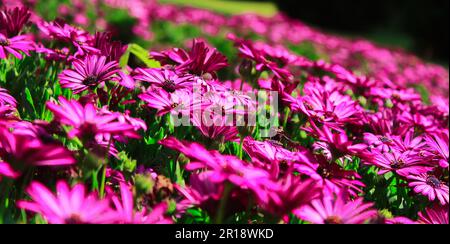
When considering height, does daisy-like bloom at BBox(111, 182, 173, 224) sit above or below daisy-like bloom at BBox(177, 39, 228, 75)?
below

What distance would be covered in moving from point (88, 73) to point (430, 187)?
1.02 metres

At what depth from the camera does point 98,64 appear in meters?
1.27

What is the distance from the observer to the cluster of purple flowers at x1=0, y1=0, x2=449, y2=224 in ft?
2.89

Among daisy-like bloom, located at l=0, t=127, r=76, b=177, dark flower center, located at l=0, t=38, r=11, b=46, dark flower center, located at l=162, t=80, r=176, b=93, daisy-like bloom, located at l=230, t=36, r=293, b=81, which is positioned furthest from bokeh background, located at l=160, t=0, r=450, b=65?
daisy-like bloom, located at l=0, t=127, r=76, b=177

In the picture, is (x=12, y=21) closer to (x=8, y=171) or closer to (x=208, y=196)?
(x=8, y=171)

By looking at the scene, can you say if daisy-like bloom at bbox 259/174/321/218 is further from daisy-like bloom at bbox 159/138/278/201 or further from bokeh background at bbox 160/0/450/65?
bokeh background at bbox 160/0/450/65

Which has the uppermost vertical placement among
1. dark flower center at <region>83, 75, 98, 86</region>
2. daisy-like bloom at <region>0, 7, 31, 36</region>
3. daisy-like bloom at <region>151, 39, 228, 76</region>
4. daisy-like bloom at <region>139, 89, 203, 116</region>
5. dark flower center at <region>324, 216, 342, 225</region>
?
daisy-like bloom at <region>0, 7, 31, 36</region>

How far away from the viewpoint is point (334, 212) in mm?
970

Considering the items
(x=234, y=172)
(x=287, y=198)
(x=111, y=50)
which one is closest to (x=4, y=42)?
(x=111, y=50)

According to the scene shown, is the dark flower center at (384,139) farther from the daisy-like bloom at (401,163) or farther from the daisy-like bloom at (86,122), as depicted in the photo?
the daisy-like bloom at (86,122)

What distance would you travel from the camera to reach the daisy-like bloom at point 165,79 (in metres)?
1.29

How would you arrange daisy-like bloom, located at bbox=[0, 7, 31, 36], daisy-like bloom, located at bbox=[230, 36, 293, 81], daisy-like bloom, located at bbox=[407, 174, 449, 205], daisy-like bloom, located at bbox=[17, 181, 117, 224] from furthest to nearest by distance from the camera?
daisy-like bloom, located at bbox=[230, 36, 293, 81]
daisy-like bloom, located at bbox=[0, 7, 31, 36]
daisy-like bloom, located at bbox=[407, 174, 449, 205]
daisy-like bloom, located at bbox=[17, 181, 117, 224]

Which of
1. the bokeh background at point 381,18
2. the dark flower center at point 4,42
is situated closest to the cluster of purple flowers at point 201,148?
the dark flower center at point 4,42
